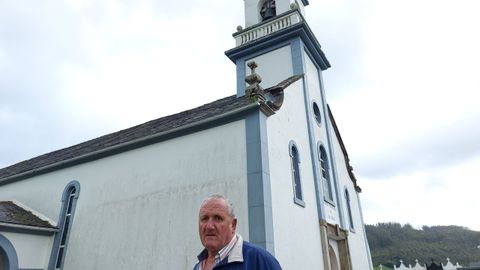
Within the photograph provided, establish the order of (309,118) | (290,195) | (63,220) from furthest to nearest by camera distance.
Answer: (63,220), (309,118), (290,195)

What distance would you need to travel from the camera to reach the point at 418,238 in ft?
217

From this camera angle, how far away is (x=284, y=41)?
13062 mm

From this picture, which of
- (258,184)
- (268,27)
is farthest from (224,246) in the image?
(268,27)

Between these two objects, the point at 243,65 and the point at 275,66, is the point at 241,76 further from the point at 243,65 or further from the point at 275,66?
the point at 275,66

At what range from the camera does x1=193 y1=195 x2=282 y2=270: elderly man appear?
2308 millimetres


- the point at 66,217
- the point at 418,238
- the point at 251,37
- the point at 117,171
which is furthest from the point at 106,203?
the point at 418,238

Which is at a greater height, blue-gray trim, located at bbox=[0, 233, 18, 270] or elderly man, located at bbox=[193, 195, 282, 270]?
blue-gray trim, located at bbox=[0, 233, 18, 270]

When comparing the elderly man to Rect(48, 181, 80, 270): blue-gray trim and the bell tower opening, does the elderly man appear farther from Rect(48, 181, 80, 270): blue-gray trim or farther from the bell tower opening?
the bell tower opening

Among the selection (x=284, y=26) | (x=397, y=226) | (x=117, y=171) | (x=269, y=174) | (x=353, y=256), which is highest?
(x=397, y=226)

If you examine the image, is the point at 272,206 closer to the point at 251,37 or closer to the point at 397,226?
the point at 251,37

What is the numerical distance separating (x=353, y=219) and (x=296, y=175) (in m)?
6.05

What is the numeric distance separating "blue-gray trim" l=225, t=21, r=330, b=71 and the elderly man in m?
11.2

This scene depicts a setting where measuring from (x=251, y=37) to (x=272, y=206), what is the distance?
878 cm

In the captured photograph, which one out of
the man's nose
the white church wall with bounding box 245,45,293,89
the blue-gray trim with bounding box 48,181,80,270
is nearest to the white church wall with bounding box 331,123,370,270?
the white church wall with bounding box 245,45,293,89
